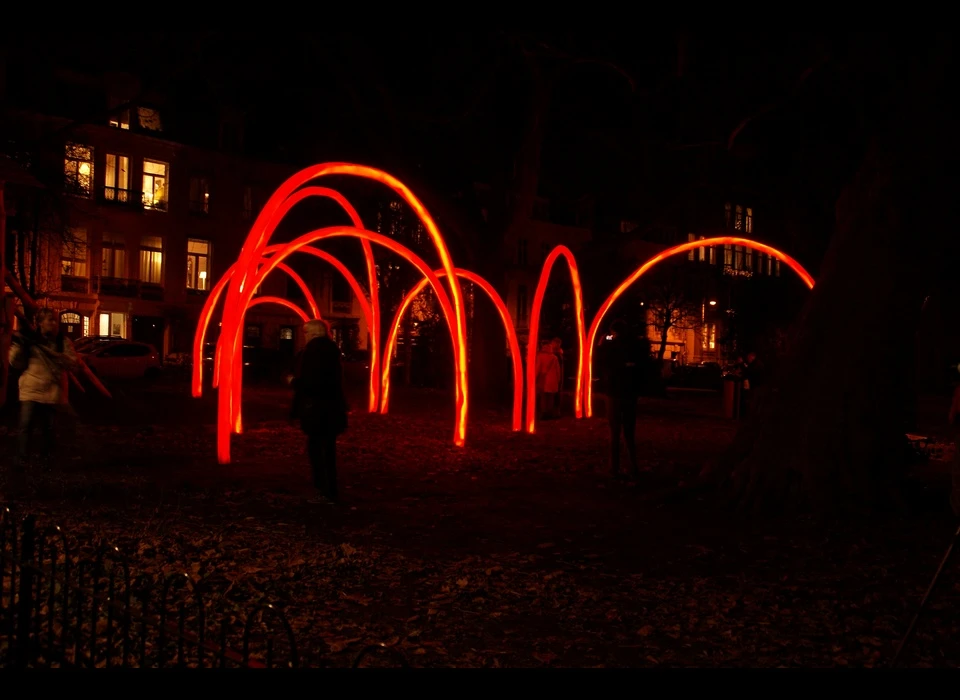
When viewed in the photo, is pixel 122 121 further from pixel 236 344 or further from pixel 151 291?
pixel 236 344

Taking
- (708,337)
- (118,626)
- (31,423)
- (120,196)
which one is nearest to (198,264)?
(120,196)

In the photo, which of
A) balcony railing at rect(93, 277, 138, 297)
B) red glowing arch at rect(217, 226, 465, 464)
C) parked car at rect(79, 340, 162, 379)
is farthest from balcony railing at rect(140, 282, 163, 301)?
red glowing arch at rect(217, 226, 465, 464)

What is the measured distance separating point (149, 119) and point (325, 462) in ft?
133

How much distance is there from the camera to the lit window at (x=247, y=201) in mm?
48844

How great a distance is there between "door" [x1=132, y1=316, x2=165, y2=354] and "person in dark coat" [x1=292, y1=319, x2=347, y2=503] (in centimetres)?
3785

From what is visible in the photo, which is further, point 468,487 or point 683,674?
point 468,487

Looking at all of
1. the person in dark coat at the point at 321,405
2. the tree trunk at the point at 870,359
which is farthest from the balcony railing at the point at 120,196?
the tree trunk at the point at 870,359

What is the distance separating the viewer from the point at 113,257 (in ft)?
145

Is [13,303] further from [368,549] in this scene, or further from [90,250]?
[90,250]

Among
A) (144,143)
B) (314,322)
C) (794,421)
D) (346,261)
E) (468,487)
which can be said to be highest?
(144,143)

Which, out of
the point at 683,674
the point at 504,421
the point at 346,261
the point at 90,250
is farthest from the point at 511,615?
the point at 90,250

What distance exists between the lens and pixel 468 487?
11039 mm

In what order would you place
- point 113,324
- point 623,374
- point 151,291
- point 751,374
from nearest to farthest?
point 623,374
point 751,374
point 113,324
point 151,291

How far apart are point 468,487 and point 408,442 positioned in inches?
171
